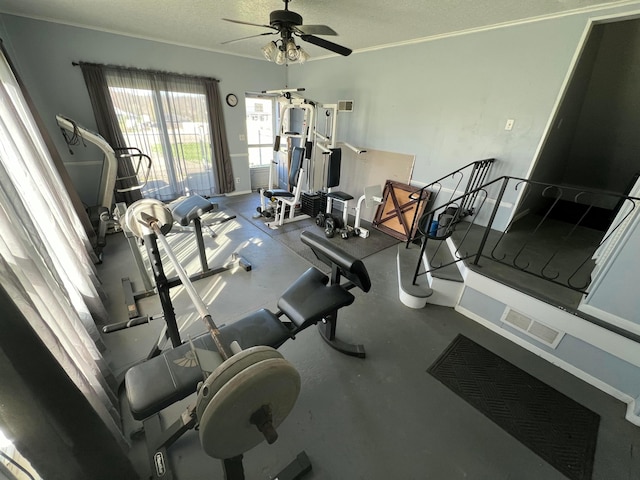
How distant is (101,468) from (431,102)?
172 inches

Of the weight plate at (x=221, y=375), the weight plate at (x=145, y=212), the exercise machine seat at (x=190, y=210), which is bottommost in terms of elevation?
the exercise machine seat at (x=190, y=210)

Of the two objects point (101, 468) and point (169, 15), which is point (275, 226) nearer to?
point (169, 15)

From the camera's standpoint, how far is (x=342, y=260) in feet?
4.91

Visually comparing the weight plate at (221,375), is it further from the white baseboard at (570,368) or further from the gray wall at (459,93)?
the gray wall at (459,93)

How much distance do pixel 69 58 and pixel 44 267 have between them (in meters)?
3.81

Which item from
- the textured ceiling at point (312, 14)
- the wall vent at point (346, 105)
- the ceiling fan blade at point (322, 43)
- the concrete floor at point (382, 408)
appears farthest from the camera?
the wall vent at point (346, 105)

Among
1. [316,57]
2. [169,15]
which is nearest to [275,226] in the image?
[169,15]

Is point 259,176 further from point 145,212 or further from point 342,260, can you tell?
point 342,260

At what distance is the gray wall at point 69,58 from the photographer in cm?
314

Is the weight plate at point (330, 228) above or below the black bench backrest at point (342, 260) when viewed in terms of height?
below

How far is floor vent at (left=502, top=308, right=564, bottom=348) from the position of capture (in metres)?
1.96

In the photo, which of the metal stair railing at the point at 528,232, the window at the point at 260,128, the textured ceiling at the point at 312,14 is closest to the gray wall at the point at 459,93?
the textured ceiling at the point at 312,14

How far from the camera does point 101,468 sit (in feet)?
3.18

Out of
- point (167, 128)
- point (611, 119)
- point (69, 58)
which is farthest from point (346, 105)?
point (69, 58)
